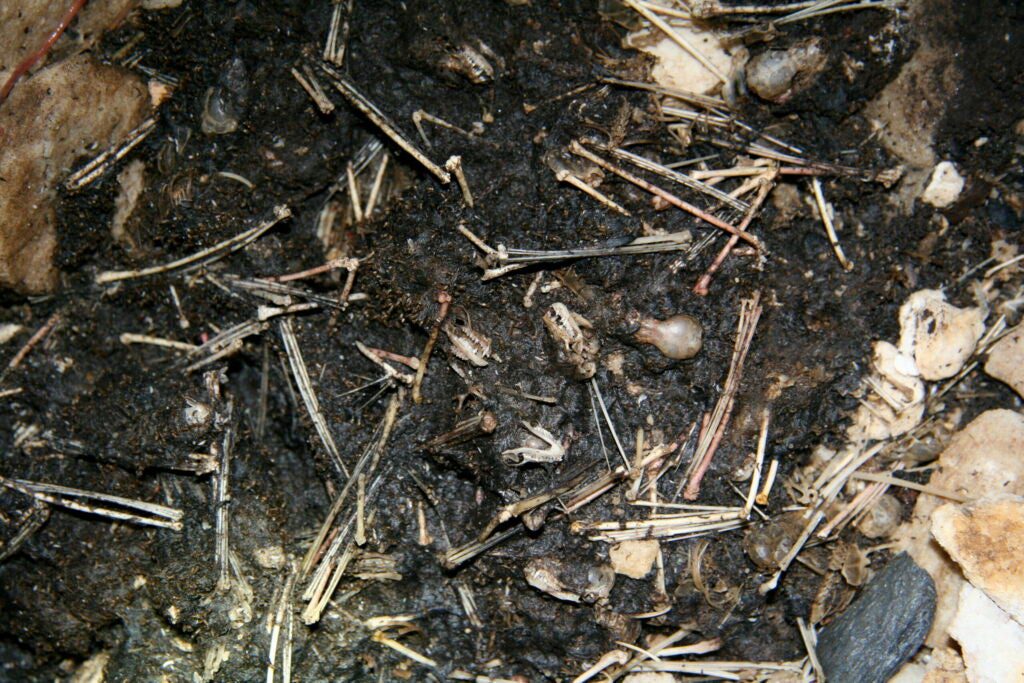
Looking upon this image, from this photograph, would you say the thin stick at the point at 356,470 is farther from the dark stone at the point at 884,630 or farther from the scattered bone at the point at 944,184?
the scattered bone at the point at 944,184

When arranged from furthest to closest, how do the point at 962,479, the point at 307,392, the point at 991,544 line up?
the point at 307,392
the point at 962,479
the point at 991,544

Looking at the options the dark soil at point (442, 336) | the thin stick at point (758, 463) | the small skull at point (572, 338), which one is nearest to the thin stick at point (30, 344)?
the dark soil at point (442, 336)

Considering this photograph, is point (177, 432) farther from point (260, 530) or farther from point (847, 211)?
point (847, 211)

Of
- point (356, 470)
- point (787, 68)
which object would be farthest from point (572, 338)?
point (787, 68)

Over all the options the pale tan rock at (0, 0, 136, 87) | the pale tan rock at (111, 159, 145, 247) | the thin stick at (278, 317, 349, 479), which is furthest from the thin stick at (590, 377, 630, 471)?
the pale tan rock at (0, 0, 136, 87)

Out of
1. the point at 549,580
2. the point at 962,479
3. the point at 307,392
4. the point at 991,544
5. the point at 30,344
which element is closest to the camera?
the point at 991,544

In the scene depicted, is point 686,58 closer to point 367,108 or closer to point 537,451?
point 367,108

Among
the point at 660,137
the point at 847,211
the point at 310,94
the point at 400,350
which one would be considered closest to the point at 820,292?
the point at 847,211
